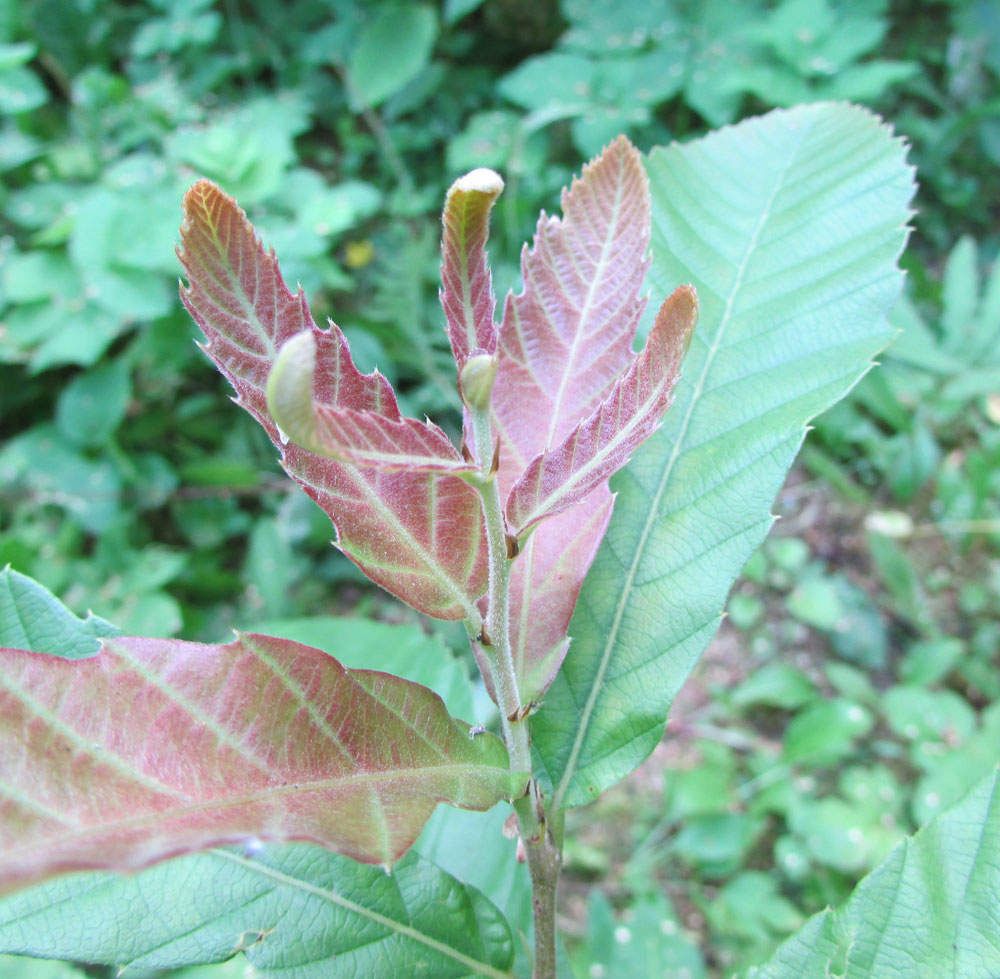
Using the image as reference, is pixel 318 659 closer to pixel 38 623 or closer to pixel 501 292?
pixel 38 623

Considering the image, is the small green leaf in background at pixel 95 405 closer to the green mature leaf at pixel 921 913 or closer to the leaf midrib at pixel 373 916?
the leaf midrib at pixel 373 916

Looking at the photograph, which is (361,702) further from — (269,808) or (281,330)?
(281,330)

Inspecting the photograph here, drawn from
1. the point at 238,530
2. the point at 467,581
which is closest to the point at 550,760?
the point at 467,581

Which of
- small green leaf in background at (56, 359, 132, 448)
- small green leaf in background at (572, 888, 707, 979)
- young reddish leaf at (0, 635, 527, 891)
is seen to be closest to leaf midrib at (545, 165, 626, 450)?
young reddish leaf at (0, 635, 527, 891)

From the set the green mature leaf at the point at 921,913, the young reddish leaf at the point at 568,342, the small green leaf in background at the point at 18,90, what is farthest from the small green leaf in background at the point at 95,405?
the green mature leaf at the point at 921,913

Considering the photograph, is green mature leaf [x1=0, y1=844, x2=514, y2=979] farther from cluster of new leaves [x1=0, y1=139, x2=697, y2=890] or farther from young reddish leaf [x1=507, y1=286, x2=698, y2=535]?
young reddish leaf [x1=507, y1=286, x2=698, y2=535]

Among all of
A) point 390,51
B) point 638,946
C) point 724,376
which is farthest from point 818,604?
point 390,51
